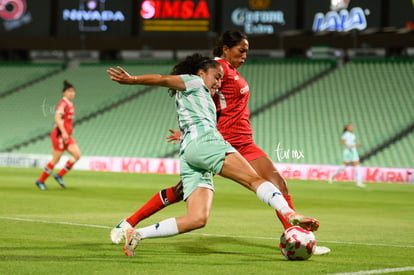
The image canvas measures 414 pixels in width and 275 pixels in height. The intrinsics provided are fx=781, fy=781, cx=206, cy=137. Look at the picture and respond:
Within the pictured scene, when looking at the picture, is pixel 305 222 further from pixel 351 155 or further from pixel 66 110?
pixel 351 155

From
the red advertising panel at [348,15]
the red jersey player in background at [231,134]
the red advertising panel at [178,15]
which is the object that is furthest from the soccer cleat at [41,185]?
the red advertising panel at [178,15]

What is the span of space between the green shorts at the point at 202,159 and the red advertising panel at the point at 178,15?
106 ft

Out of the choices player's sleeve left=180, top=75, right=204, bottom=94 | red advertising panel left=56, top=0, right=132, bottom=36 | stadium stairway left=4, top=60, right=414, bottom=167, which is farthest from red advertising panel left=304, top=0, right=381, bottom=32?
player's sleeve left=180, top=75, right=204, bottom=94

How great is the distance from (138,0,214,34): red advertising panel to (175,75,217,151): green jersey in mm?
32213

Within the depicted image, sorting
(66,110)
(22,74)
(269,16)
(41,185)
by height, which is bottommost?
(22,74)

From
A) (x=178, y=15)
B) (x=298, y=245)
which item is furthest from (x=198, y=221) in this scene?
(x=178, y=15)

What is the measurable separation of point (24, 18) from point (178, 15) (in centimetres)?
941

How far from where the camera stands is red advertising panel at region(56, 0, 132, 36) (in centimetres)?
4081

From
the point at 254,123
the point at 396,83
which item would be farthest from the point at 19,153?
the point at 396,83

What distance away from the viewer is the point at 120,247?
8.55 meters

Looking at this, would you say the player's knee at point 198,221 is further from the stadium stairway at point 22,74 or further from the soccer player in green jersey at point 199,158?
the stadium stairway at point 22,74

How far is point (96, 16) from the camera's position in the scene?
41344 mm

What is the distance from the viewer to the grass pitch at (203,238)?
23.7 feet

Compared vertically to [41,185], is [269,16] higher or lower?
higher
